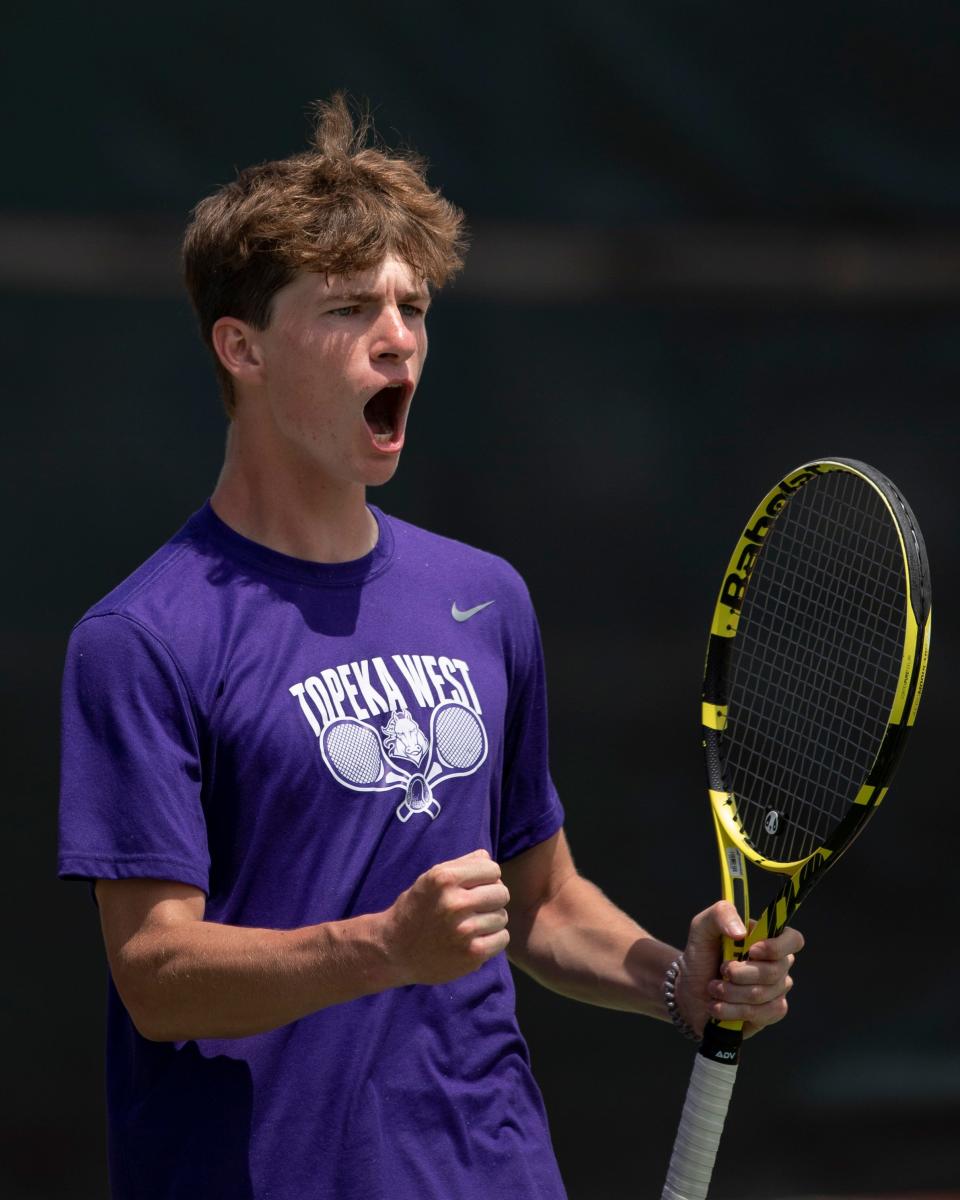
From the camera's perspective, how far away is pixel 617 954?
2.01 metres

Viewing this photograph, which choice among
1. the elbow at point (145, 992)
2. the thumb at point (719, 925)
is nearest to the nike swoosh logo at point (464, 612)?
the thumb at point (719, 925)

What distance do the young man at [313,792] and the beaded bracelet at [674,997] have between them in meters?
0.01

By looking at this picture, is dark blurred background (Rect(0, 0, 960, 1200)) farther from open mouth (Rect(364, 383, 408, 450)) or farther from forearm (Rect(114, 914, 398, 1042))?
forearm (Rect(114, 914, 398, 1042))

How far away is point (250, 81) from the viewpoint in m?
2.80

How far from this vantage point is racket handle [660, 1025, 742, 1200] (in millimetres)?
1826

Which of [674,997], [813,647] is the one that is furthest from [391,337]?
[813,647]

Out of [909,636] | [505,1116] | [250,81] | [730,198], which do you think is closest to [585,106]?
[730,198]

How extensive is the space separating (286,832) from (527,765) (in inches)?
16.6

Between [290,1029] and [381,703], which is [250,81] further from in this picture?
[290,1029]

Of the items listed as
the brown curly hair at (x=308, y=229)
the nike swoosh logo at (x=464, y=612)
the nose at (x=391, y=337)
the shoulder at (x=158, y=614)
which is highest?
the brown curly hair at (x=308, y=229)

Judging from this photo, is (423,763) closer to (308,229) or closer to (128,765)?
(128,765)

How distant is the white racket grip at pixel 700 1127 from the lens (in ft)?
5.99

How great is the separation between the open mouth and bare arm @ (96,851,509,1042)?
539 mm

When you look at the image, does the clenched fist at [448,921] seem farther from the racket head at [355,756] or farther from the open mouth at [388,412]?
the open mouth at [388,412]
